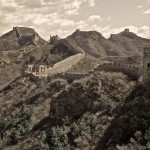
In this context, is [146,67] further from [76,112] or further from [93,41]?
[93,41]

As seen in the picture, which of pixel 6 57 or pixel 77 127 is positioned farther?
pixel 6 57

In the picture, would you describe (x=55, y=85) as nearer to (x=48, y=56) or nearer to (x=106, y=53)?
(x=48, y=56)

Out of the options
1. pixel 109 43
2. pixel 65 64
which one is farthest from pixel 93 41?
pixel 65 64

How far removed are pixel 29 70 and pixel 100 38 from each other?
63382 mm

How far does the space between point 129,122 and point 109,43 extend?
9132 cm

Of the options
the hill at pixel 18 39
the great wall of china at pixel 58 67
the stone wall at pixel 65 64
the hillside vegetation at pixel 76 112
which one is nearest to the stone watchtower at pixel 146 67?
the hillside vegetation at pixel 76 112

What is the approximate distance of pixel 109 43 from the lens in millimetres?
122312

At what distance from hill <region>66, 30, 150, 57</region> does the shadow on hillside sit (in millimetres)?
73696

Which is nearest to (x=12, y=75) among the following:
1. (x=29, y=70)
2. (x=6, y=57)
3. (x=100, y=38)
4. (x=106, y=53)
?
(x=29, y=70)

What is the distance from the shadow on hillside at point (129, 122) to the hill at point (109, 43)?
73696 mm

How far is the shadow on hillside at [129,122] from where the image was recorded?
3114 cm

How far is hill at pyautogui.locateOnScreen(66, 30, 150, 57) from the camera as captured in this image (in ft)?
376

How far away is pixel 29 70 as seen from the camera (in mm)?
67625

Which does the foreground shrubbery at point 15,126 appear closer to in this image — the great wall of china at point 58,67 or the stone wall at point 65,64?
the great wall of china at point 58,67
